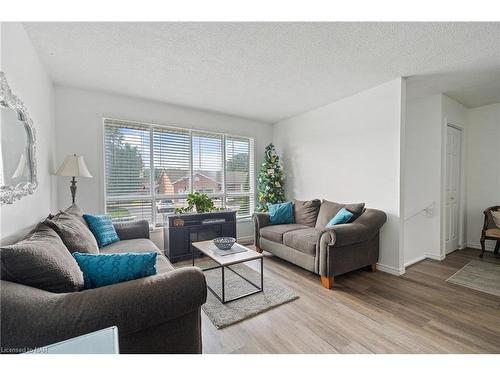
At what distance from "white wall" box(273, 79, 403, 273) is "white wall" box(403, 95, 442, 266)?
0.72 metres

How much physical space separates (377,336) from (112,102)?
13.8 ft

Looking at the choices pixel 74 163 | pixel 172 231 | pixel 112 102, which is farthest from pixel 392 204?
pixel 112 102

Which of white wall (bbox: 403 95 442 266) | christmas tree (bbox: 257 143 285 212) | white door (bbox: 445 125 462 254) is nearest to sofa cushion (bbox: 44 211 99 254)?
christmas tree (bbox: 257 143 285 212)

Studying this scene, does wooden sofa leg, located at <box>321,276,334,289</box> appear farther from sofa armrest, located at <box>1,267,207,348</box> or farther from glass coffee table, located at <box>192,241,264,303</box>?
sofa armrest, located at <box>1,267,207,348</box>

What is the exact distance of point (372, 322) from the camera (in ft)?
6.05

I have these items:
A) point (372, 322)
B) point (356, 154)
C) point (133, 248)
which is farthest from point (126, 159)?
point (372, 322)

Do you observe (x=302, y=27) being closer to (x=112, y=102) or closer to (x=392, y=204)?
(x=392, y=204)

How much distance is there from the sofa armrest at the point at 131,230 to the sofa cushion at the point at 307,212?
2329 millimetres

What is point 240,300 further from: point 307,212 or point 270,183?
point 270,183

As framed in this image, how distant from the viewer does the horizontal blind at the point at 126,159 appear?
3301mm

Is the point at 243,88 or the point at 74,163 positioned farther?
the point at 243,88

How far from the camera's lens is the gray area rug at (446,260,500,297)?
2.44 metres

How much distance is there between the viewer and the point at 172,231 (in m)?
3.32
